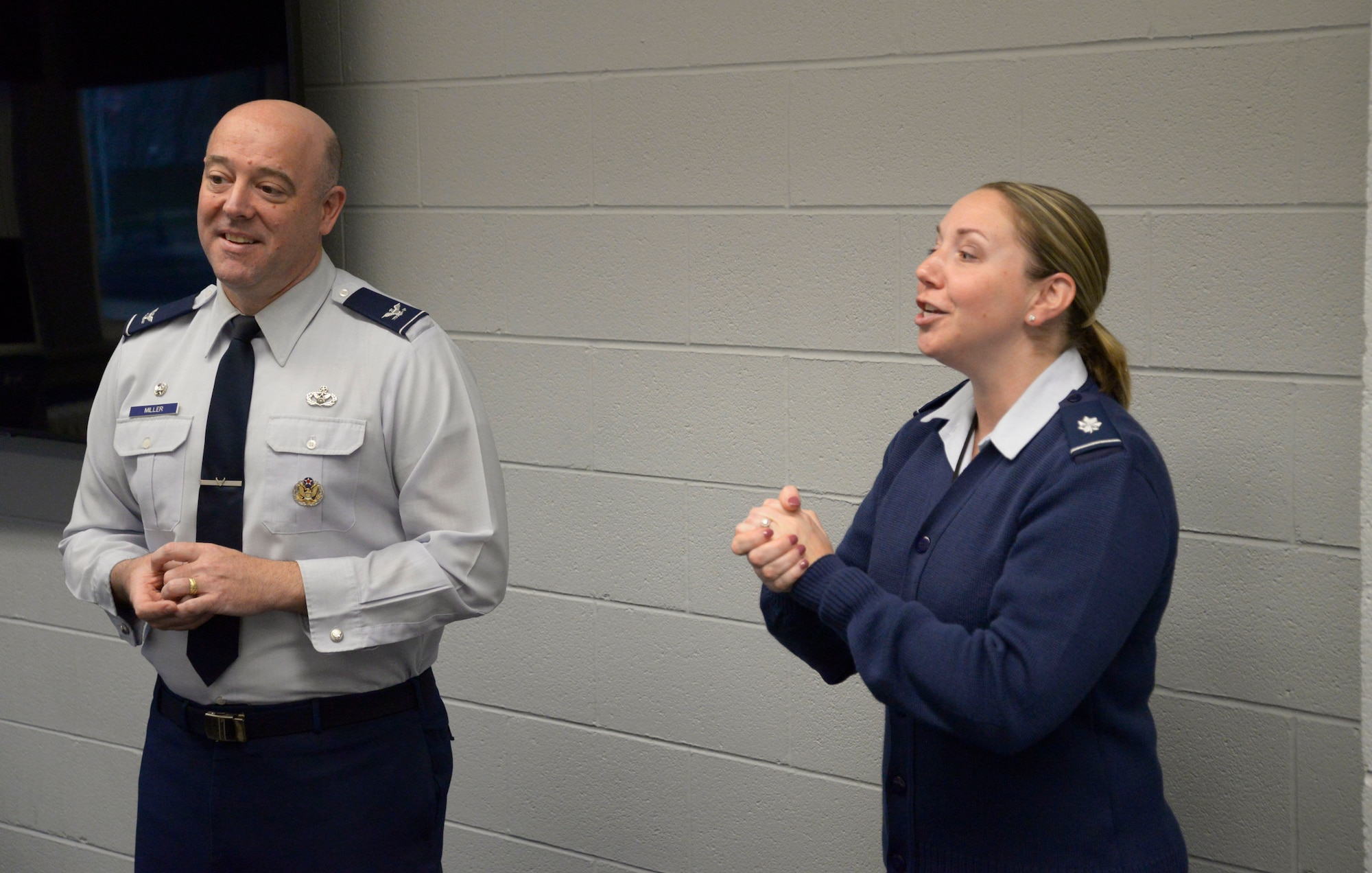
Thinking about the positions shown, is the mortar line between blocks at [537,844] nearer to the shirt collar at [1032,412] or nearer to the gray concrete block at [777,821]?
the gray concrete block at [777,821]

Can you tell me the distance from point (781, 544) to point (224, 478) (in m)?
0.80

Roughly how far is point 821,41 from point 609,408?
2.53ft

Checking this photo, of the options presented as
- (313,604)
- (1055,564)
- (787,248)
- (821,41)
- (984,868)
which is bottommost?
(984,868)

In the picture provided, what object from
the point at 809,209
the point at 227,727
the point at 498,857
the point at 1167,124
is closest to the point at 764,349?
the point at 809,209

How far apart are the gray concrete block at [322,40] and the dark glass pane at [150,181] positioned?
15cm

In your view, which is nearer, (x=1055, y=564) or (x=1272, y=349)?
(x=1055, y=564)

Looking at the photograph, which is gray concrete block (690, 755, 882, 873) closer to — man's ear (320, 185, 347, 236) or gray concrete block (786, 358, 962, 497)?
gray concrete block (786, 358, 962, 497)

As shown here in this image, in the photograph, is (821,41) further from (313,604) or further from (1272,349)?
(313,604)

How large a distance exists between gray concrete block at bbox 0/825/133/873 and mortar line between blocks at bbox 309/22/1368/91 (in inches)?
72.7

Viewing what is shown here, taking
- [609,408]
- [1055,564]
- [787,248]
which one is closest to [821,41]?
[787,248]

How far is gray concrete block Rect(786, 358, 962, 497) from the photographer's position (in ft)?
6.92

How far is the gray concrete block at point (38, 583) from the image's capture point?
9.33ft

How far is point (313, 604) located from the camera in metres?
1.63

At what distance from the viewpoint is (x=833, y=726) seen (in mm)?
2232
